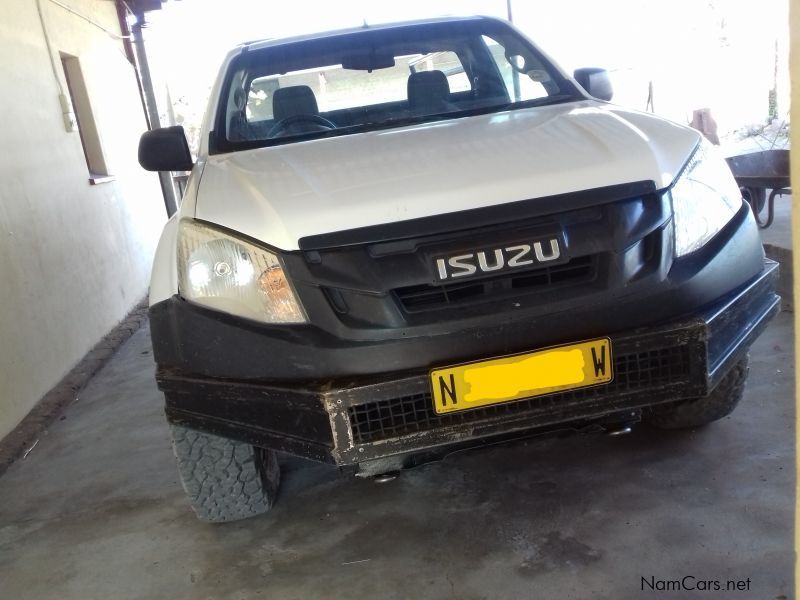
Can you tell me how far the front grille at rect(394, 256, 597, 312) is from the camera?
2023mm

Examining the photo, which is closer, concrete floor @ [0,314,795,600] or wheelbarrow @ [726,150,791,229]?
concrete floor @ [0,314,795,600]

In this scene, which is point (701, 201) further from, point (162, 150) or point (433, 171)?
point (162, 150)

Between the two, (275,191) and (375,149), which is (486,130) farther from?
(275,191)

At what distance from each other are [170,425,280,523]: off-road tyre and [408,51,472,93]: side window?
171 cm

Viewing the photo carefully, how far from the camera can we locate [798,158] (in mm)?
1046

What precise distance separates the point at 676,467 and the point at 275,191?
5.40 feet

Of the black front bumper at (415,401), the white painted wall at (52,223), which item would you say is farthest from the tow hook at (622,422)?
the white painted wall at (52,223)

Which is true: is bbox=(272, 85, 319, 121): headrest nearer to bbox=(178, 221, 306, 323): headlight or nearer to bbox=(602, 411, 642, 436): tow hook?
bbox=(178, 221, 306, 323): headlight

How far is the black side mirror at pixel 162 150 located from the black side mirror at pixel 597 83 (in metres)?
1.68

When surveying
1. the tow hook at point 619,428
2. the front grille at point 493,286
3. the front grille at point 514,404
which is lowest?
the tow hook at point 619,428

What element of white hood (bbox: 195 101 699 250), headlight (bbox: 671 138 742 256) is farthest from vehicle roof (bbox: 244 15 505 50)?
headlight (bbox: 671 138 742 256)

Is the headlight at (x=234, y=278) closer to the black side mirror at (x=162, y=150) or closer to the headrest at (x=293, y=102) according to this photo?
the black side mirror at (x=162, y=150)

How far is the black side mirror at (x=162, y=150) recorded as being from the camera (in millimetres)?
3035

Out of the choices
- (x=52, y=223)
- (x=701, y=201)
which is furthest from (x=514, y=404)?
(x=52, y=223)
